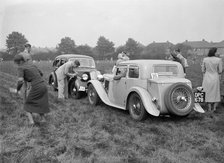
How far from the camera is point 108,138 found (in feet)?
12.7

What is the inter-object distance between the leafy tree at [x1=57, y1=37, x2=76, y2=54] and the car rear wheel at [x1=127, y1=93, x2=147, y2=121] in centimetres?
266

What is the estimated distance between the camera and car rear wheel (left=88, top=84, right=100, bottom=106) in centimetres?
644

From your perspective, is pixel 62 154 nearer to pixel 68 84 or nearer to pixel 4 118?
pixel 4 118

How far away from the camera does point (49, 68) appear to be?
9.56 meters

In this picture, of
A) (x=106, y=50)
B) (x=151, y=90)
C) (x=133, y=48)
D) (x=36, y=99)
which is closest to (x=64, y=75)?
(x=106, y=50)

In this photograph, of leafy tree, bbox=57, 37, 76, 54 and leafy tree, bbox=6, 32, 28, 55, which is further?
leafy tree, bbox=57, 37, 76, 54

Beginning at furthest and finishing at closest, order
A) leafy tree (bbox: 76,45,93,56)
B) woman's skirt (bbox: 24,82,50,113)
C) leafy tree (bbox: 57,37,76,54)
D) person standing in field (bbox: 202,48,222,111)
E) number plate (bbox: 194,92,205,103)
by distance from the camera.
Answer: leafy tree (bbox: 76,45,93,56) < leafy tree (bbox: 57,37,76,54) < person standing in field (bbox: 202,48,222,111) < number plate (bbox: 194,92,205,103) < woman's skirt (bbox: 24,82,50,113)

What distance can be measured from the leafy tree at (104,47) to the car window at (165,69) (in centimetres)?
219

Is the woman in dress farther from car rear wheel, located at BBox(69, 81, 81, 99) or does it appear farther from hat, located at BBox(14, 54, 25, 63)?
car rear wheel, located at BBox(69, 81, 81, 99)

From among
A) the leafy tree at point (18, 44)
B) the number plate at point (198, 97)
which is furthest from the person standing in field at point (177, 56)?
the leafy tree at point (18, 44)

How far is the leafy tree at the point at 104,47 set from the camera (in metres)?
7.13

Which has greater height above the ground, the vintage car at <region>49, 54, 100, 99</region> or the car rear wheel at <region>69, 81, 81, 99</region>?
the vintage car at <region>49, 54, 100, 99</region>

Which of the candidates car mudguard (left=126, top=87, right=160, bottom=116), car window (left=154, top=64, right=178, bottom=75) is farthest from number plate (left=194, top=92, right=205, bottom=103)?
car mudguard (left=126, top=87, right=160, bottom=116)

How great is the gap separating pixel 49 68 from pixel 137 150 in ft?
22.7
